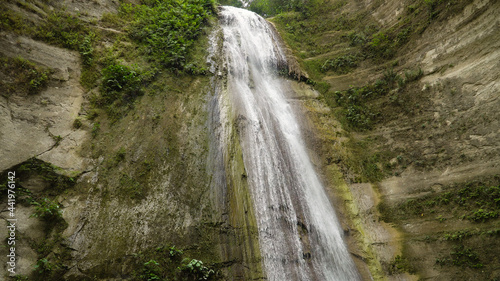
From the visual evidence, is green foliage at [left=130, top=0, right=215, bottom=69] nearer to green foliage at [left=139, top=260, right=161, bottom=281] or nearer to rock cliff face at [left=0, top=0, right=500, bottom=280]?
rock cliff face at [left=0, top=0, right=500, bottom=280]

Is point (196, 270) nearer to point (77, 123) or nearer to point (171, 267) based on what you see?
point (171, 267)

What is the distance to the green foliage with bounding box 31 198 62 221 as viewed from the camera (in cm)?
450

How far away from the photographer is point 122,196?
17.4ft

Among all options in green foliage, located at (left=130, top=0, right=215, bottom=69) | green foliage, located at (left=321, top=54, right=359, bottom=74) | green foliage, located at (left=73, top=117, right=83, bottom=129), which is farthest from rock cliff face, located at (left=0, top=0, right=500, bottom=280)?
green foliage, located at (left=321, top=54, right=359, bottom=74)

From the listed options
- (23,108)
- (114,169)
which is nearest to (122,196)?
(114,169)

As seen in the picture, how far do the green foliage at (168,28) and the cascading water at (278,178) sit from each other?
1.09 m

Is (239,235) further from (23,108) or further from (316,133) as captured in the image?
(23,108)

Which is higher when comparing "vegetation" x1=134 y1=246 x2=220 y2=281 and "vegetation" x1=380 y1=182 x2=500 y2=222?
"vegetation" x1=380 y1=182 x2=500 y2=222

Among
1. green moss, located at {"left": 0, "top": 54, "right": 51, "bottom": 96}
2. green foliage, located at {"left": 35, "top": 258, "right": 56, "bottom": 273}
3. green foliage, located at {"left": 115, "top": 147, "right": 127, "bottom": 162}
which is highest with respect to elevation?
green moss, located at {"left": 0, "top": 54, "right": 51, "bottom": 96}

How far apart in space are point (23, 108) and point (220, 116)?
177 inches

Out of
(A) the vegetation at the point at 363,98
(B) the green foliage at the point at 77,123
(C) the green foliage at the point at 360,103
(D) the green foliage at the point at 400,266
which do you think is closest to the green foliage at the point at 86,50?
(B) the green foliage at the point at 77,123

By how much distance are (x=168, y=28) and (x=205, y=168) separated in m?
5.67

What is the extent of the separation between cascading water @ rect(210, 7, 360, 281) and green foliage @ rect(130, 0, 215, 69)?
3.57 feet

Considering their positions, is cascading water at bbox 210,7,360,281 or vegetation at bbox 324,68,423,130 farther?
vegetation at bbox 324,68,423,130
